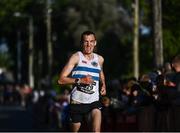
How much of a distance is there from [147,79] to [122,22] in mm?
57431

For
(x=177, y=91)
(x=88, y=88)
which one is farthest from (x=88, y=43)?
(x=177, y=91)

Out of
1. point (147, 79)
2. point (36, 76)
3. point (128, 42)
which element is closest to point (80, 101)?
point (147, 79)

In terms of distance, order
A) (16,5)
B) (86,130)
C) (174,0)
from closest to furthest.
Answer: (86,130), (174,0), (16,5)

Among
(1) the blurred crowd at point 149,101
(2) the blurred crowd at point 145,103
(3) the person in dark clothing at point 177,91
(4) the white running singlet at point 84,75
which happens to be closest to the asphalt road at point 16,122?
(2) the blurred crowd at point 145,103

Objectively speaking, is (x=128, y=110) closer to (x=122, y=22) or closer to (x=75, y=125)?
(x=75, y=125)

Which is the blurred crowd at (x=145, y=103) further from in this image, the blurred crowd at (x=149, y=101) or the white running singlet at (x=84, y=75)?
the white running singlet at (x=84, y=75)

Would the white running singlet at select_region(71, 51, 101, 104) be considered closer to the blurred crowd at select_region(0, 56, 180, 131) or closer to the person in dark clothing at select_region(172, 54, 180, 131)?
the blurred crowd at select_region(0, 56, 180, 131)

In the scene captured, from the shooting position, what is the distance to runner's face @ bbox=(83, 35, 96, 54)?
1174 cm

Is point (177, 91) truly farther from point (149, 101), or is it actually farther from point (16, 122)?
point (16, 122)

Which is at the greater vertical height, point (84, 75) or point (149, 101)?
point (84, 75)

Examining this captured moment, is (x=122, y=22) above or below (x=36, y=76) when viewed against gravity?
above

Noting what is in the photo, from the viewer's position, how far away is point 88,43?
11750 mm

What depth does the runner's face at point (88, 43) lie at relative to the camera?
11.7 metres

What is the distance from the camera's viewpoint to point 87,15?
75.9 m
